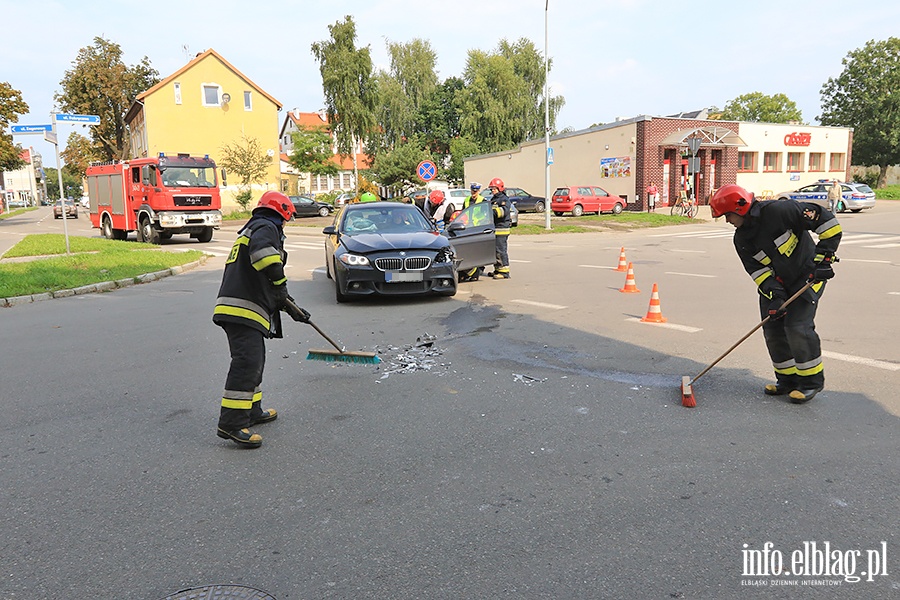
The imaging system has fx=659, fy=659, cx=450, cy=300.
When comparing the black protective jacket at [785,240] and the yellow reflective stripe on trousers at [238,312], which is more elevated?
the black protective jacket at [785,240]

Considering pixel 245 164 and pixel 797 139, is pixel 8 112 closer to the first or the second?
pixel 245 164

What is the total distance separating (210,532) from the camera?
3.28 m

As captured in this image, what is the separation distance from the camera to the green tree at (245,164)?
41.9 m

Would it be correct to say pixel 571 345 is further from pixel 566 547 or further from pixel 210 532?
pixel 210 532

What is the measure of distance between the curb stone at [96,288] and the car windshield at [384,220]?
16.3ft

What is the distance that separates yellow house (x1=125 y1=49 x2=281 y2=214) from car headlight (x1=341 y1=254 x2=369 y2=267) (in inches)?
1445

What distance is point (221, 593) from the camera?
278cm

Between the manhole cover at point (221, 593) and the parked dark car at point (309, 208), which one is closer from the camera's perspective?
the manhole cover at point (221, 593)

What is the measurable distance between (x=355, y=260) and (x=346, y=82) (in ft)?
131

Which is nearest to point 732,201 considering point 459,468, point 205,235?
point 459,468

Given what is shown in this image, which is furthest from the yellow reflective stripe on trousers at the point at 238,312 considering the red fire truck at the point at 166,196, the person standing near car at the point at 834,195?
the person standing near car at the point at 834,195

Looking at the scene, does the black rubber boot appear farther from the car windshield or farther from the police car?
the police car

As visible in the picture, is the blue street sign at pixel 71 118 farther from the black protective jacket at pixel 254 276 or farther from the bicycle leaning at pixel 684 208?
the bicycle leaning at pixel 684 208

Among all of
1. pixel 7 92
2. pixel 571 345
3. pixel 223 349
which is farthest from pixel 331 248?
pixel 7 92
